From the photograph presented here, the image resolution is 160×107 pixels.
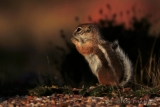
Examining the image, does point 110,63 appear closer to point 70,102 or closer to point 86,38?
point 86,38

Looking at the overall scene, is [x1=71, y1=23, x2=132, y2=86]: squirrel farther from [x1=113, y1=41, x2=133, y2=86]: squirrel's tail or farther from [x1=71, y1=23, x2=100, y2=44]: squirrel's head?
[x1=71, y1=23, x2=100, y2=44]: squirrel's head

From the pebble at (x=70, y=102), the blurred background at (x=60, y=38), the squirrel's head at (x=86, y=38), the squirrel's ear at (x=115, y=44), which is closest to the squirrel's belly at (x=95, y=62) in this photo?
the squirrel's head at (x=86, y=38)

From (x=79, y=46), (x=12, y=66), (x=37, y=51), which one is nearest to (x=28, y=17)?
(x=37, y=51)

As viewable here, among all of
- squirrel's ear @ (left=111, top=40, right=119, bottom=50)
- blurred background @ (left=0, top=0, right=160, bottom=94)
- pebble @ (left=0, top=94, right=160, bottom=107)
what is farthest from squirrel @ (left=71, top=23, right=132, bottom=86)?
pebble @ (left=0, top=94, right=160, bottom=107)

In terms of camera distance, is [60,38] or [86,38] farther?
[60,38]

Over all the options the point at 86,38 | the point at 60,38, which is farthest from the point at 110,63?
the point at 60,38

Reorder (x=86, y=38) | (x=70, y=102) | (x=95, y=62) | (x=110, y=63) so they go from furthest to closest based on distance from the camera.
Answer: (x=86, y=38) < (x=95, y=62) < (x=110, y=63) < (x=70, y=102)

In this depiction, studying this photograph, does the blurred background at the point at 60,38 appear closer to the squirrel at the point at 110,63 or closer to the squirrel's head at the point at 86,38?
the squirrel at the point at 110,63
